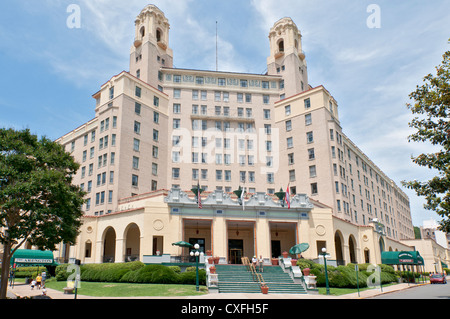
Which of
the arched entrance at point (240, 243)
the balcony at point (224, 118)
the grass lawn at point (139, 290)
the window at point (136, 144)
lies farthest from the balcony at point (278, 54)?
the grass lawn at point (139, 290)

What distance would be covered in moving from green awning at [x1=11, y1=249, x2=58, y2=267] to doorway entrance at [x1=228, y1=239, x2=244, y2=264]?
844 inches

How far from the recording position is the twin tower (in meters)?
70.2

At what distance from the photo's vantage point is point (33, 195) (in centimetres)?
2653

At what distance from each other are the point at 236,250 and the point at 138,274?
1828 cm

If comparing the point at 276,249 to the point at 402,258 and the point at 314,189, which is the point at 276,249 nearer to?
the point at 314,189

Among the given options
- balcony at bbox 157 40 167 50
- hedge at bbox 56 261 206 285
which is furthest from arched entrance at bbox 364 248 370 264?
balcony at bbox 157 40 167 50

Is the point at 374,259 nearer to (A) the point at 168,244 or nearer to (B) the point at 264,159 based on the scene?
(B) the point at 264,159

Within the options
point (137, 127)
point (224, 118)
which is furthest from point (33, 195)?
point (224, 118)

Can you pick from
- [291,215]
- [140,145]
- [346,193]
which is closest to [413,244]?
[346,193]

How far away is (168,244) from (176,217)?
3.07m

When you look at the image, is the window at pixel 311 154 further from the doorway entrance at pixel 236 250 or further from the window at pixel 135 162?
the window at pixel 135 162

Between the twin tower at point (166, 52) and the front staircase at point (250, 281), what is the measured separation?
137 ft

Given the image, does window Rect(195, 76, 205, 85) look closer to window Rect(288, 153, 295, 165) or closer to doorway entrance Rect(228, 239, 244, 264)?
window Rect(288, 153, 295, 165)
